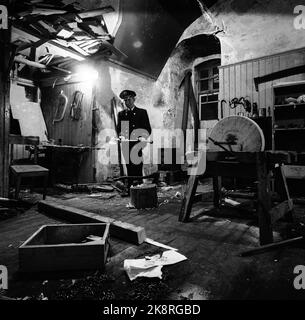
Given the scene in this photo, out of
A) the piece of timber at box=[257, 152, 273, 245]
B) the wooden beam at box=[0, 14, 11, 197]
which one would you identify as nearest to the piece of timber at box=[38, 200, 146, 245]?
the wooden beam at box=[0, 14, 11, 197]

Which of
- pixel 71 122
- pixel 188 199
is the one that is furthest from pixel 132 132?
pixel 188 199

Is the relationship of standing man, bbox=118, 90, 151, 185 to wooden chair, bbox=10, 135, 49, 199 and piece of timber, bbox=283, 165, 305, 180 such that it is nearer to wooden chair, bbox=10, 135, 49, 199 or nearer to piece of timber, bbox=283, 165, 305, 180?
wooden chair, bbox=10, 135, 49, 199

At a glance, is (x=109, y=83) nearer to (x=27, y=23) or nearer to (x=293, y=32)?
(x=27, y=23)

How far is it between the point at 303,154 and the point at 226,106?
3.01 metres

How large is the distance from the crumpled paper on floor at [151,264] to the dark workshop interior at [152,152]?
0.02 m

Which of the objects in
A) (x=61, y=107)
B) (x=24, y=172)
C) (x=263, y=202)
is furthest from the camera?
(x=61, y=107)

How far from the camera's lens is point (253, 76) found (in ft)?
25.4

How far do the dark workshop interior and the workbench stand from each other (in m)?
0.02

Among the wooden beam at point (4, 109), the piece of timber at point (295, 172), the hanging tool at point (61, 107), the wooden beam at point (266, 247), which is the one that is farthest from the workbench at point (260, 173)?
the hanging tool at point (61, 107)

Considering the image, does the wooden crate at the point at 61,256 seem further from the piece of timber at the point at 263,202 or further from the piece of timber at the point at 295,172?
the piece of timber at the point at 295,172

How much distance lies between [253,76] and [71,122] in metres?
6.39

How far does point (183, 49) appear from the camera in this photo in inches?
400

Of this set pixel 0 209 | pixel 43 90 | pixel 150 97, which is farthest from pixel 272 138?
pixel 43 90

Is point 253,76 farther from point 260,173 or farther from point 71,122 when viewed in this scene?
point 71,122
